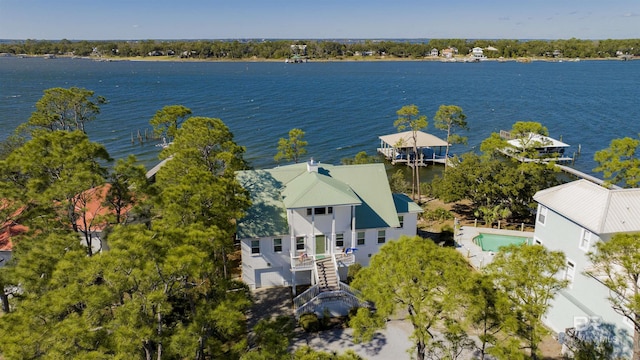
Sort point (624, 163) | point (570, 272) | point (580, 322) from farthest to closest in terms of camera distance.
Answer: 1. point (624, 163)
2. point (570, 272)
3. point (580, 322)

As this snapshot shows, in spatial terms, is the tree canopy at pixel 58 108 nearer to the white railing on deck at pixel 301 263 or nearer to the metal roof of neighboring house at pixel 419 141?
the white railing on deck at pixel 301 263

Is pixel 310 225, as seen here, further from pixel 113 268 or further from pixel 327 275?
pixel 113 268

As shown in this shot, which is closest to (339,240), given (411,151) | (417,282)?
(417,282)

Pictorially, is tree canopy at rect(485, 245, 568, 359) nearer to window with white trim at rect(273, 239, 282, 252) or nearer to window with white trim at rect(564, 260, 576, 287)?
window with white trim at rect(564, 260, 576, 287)

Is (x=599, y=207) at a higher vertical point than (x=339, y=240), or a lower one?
higher

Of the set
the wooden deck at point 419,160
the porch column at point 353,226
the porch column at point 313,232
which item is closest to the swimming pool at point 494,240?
the porch column at point 353,226
